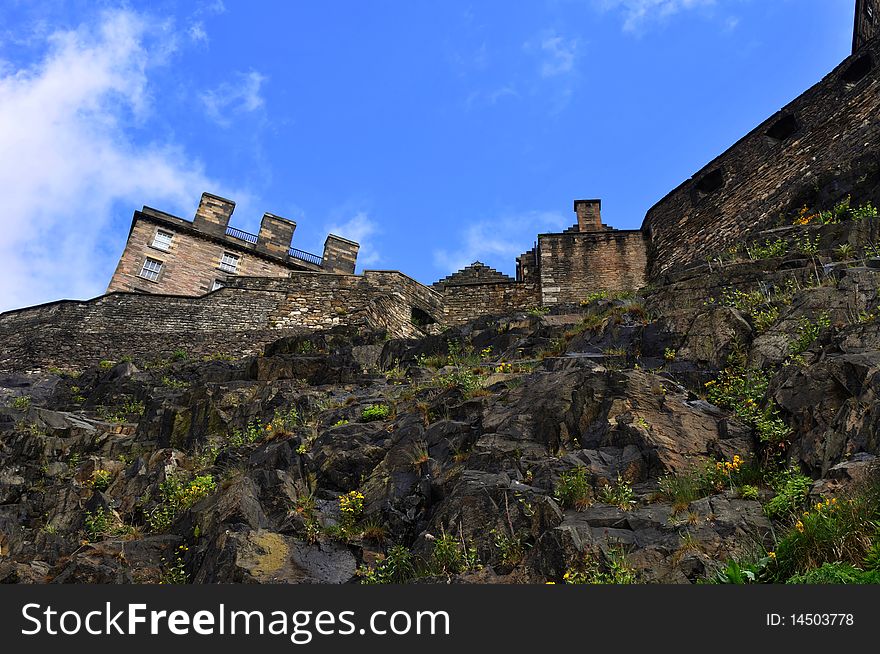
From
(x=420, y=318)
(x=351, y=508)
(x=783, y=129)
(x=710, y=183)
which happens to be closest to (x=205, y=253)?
(x=420, y=318)

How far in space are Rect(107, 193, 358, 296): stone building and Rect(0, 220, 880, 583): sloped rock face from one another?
1521cm

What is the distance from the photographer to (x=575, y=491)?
6684 mm

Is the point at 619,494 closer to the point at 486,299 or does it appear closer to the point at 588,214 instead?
the point at 486,299

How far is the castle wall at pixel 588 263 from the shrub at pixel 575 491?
1389 cm

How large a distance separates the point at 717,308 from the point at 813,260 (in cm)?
249

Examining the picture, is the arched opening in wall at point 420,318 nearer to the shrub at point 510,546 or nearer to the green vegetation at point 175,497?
the green vegetation at point 175,497

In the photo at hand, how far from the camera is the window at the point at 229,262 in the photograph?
28.5 metres

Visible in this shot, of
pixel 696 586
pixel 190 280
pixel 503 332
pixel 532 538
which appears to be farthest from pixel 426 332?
pixel 696 586

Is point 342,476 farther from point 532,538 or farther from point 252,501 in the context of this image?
point 532,538

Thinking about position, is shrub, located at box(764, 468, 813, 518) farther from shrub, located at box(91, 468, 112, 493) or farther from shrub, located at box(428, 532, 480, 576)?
shrub, located at box(91, 468, 112, 493)

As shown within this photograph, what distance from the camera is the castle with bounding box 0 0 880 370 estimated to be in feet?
59.8

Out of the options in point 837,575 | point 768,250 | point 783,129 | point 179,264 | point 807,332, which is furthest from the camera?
point 179,264

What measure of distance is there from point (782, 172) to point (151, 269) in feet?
65.4

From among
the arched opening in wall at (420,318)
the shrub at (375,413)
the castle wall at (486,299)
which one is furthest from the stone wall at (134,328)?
the shrub at (375,413)
